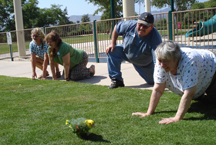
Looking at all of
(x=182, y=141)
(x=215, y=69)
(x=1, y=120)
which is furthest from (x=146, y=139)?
(x=1, y=120)

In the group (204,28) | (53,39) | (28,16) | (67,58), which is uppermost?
(28,16)

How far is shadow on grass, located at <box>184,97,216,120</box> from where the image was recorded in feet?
10.6

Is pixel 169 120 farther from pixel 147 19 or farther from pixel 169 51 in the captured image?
pixel 147 19

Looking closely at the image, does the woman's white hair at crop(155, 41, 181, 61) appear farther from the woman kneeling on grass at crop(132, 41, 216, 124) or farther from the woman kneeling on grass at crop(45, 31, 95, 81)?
the woman kneeling on grass at crop(45, 31, 95, 81)

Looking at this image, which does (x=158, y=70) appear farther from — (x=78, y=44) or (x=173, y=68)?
(x=78, y=44)

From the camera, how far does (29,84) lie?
19.6 feet

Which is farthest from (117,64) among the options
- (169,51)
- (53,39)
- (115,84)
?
(169,51)

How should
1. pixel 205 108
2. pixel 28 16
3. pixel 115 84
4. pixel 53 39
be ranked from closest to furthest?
pixel 205 108, pixel 115 84, pixel 53 39, pixel 28 16

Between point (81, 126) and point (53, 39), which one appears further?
point (53, 39)

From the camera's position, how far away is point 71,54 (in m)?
6.12

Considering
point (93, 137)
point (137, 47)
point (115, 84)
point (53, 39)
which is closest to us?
point (93, 137)

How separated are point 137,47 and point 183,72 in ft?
6.34

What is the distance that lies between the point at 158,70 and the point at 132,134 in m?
0.87

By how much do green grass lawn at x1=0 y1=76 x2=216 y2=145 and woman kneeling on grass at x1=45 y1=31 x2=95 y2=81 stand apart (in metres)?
0.95
